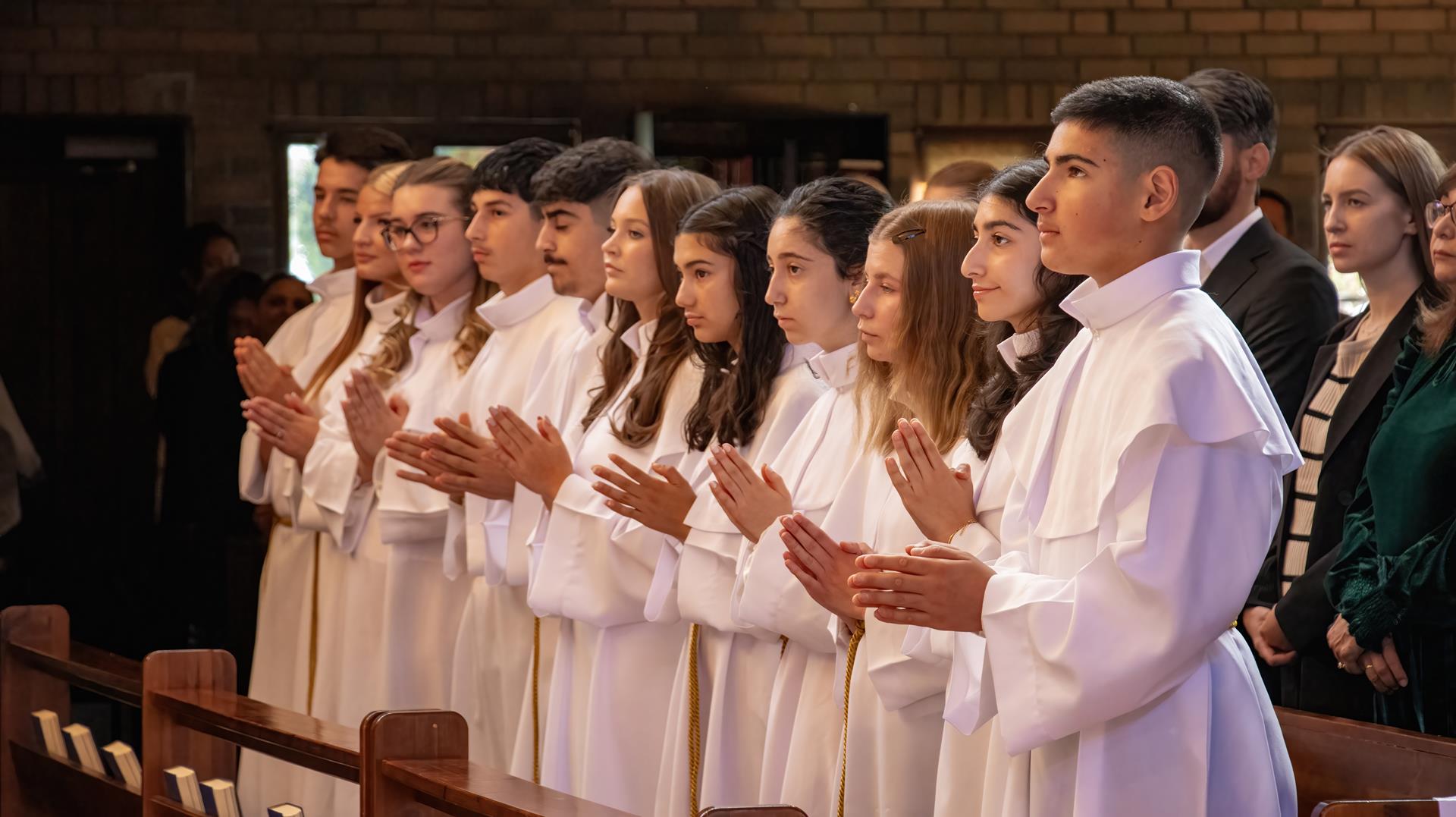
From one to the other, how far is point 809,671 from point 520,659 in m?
1.48

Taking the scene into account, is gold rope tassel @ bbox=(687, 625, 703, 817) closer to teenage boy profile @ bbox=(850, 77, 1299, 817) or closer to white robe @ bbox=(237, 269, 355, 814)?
teenage boy profile @ bbox=(850, 77, 1299, 817)

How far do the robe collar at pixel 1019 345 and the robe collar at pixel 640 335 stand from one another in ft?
4.85

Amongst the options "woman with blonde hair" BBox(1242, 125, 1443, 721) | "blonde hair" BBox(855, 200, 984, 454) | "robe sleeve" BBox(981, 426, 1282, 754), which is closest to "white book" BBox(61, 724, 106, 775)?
"blonde hair" BBox(855, 200, 984, 454)

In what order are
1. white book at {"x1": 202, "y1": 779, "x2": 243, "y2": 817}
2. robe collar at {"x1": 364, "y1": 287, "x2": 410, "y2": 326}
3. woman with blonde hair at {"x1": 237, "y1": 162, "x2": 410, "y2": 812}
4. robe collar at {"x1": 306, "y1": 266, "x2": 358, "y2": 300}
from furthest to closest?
robe collar at {"x1": 306, "y1": 266, "x2": 358, "y2": 300}, robe collar at {"x1": 364, "y1": 287, "x2": 410, "y2": 326}, woman with blonde hair at {"x1": 237, "y1": 162, "x2": 410, "y2": 812}, white book at {"x1": 202, "y1": 779, "x2": 243, "y2": 817}

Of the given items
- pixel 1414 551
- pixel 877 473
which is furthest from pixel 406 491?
pixel 1414 551

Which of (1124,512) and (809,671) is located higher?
(1124,512)

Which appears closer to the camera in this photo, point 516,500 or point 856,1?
point 516,500

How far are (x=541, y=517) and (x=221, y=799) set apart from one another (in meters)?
1.27

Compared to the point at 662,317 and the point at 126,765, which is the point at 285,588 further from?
the point at 662,317

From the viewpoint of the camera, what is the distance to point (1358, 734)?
3.11 metres

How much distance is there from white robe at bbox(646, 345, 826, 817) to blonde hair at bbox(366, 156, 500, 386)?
1601 millimetres

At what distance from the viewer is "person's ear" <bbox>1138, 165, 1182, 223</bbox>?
2.83 m

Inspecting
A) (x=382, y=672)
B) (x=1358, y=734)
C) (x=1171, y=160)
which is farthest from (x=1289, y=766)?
(x=382, y=672)

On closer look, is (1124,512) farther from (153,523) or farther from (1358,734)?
(153,523)
